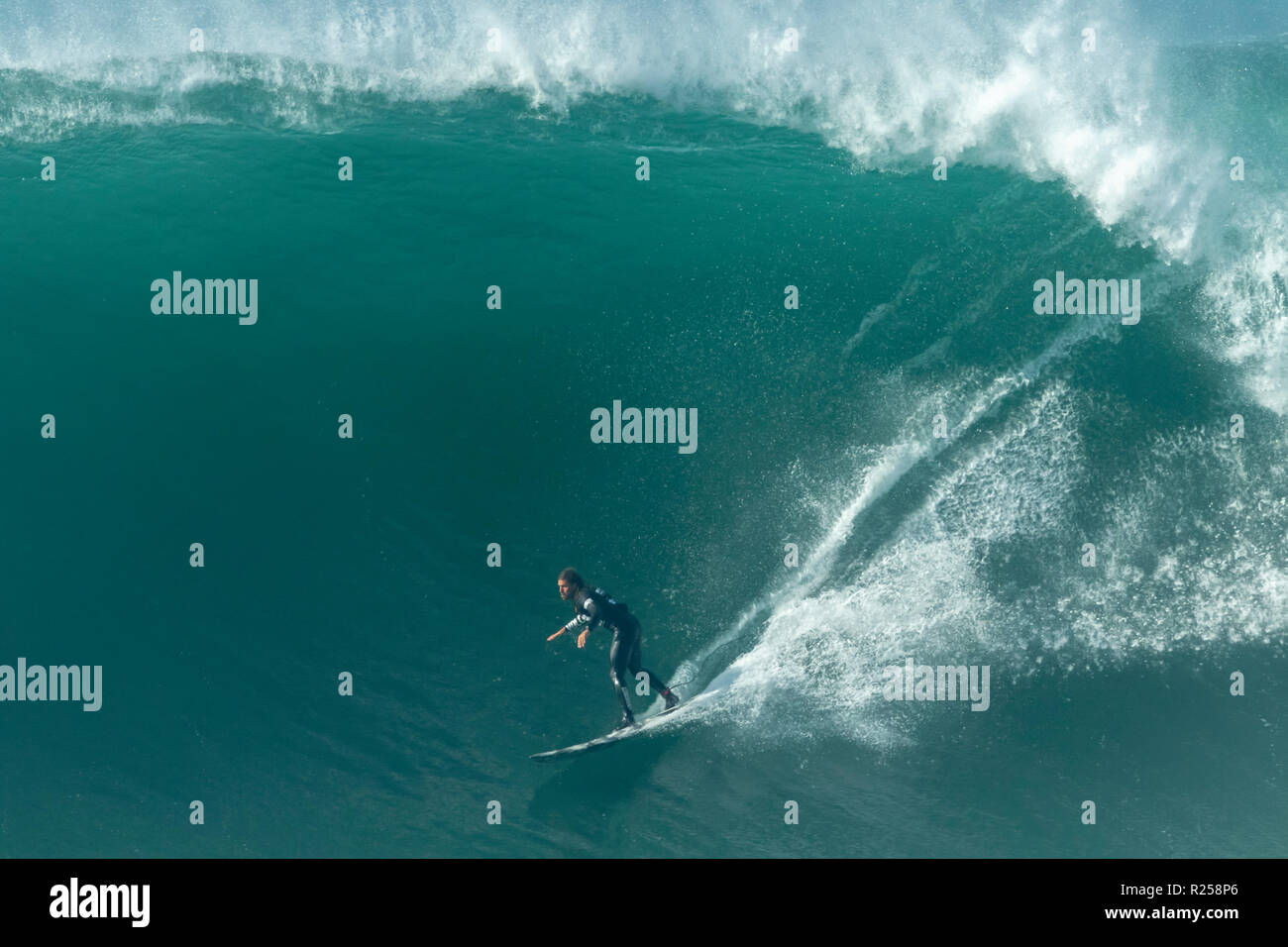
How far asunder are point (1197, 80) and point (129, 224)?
671 inches

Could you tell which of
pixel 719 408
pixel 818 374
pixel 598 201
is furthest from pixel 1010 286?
pixel 598 201

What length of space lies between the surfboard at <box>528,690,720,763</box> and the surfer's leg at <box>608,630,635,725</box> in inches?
5.1

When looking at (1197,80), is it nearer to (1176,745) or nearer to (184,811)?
(1176,745)

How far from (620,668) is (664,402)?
371 cm

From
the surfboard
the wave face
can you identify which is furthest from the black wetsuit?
the wave face

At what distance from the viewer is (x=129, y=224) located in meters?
15.0

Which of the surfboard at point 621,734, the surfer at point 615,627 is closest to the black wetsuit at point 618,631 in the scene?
the surfer at point 615,627

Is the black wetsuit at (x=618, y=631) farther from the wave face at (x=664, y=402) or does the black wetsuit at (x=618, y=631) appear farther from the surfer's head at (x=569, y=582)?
the wave face at (x=664, y=402)

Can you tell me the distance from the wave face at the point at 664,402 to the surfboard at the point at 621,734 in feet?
0.64

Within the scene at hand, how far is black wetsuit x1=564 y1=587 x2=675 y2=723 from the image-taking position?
10.5 meters

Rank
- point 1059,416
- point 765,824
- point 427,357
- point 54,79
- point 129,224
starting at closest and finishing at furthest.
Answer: point 765,824
point 1059,416
point 427,357
point 129,224
point 54,79

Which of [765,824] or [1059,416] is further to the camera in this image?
[1059,416]

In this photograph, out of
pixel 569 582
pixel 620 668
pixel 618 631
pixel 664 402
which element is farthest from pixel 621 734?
pixel 664 402

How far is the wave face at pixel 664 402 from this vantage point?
10.6 m
